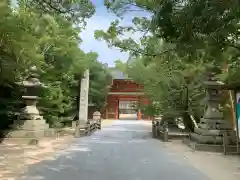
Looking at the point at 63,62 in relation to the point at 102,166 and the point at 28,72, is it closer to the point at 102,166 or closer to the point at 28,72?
the point at 28,72

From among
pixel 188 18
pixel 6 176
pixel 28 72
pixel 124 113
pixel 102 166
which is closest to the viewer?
pixel 188 18

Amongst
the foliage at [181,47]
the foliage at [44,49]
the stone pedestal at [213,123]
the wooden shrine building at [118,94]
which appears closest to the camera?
the foliage at [181,47]

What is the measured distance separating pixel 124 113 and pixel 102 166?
48.0 m

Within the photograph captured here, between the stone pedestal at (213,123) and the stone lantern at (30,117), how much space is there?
268 inches

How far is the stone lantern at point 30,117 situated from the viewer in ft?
42.3

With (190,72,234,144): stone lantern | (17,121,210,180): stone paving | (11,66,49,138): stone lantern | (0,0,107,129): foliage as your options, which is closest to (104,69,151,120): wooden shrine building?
(0,0,107,129): foliage

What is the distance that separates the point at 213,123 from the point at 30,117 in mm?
7685

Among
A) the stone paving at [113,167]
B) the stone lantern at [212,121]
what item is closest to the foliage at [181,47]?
the stone lantern at [212,121]

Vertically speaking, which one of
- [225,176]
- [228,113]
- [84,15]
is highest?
[84,15]

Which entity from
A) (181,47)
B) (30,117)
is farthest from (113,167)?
(30,117)

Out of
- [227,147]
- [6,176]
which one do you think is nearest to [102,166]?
[6,176]

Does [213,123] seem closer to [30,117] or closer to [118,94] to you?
[30,117]

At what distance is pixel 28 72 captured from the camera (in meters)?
13.9

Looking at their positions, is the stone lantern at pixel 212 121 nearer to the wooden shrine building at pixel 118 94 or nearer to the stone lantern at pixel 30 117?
the stone lantern at pixel 30 117
